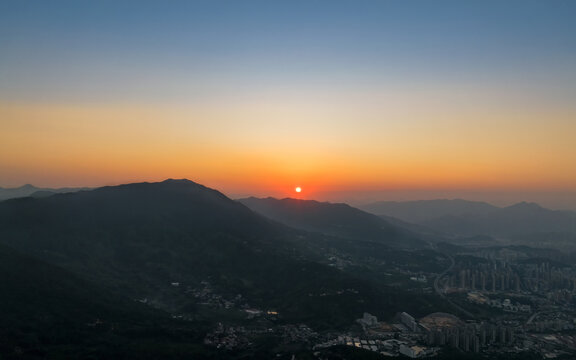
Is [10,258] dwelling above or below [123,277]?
above

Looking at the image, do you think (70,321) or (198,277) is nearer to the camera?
(70,321)

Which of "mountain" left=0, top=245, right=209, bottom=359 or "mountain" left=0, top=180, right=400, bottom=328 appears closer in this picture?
"mountain" left=0, top=245, right=209, bottom=359

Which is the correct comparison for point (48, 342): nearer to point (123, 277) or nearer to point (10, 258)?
point (10, 258)

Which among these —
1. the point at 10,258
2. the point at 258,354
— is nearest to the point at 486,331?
the point at 258,354

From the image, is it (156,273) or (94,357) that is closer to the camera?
(94,357)

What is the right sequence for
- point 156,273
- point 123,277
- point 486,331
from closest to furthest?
point 486,331
point 123,277
point 156,273

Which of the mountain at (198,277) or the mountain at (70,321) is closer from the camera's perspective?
the mountain at (70,321)

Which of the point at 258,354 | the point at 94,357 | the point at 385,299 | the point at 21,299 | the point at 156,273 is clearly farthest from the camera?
the point at 156,273

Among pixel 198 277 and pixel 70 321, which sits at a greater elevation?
pixel 70 321

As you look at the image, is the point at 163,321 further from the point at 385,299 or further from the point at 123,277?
the point at 385,299

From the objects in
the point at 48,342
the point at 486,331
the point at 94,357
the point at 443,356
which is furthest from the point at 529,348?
the point at 48,342
